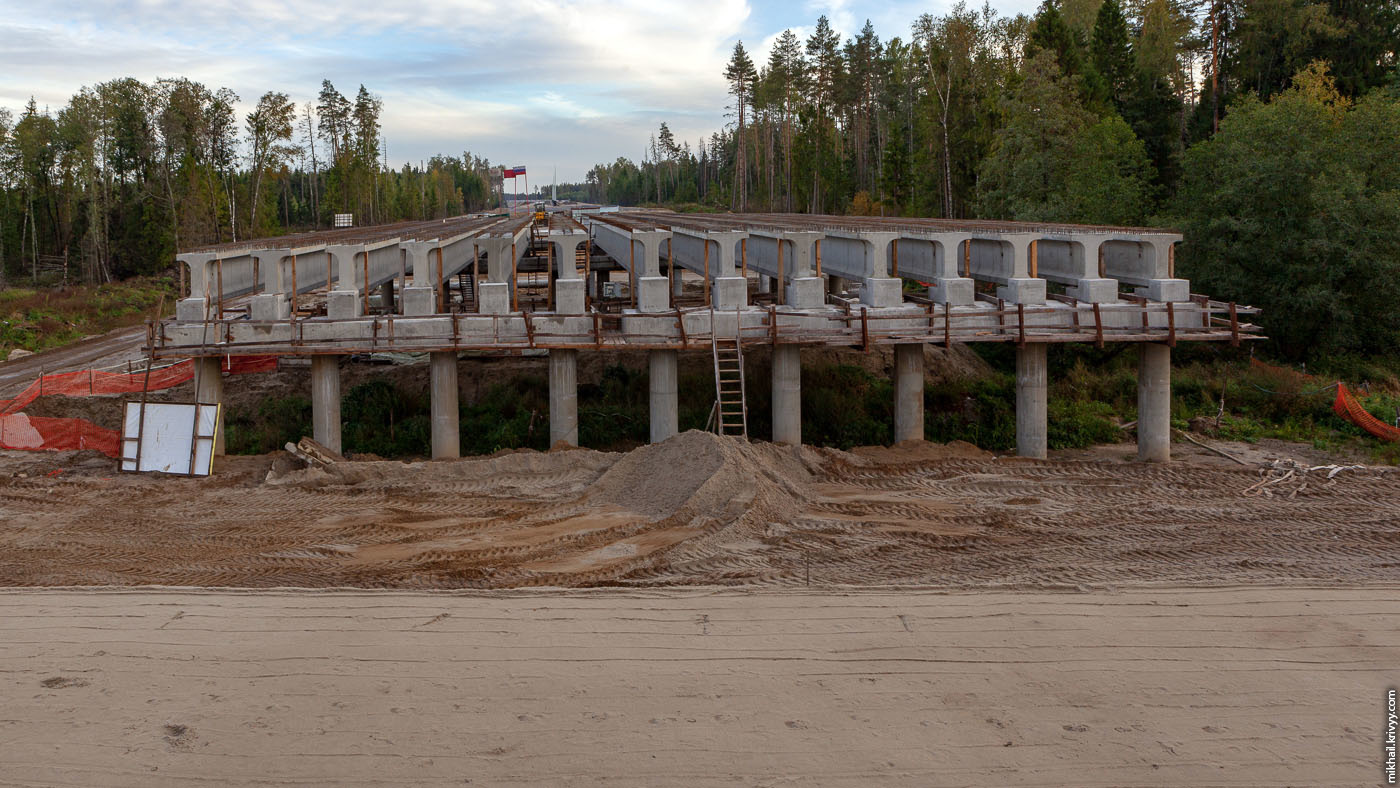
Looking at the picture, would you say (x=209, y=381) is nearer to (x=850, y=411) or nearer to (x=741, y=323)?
(x=741, y=323)

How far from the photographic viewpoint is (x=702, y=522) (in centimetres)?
1571

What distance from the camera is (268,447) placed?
82.5 feet

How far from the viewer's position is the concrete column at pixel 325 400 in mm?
21500

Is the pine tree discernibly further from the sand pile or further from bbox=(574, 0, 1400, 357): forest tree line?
the sand pile

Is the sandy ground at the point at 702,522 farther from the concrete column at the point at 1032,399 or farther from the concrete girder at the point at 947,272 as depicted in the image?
the concrete girder at the point at 947,272

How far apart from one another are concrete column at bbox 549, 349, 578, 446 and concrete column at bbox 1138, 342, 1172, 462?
1178 cm

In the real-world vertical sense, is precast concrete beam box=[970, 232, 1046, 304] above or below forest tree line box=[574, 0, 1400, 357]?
below

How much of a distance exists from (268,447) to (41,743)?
665 inches

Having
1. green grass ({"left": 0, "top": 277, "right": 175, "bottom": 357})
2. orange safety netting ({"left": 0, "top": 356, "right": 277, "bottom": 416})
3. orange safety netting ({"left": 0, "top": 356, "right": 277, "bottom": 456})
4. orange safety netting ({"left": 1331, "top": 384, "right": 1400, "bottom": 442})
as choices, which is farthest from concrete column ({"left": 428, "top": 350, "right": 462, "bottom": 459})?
green grass ({"left": 0, "top": 277, "right": 175, "bottom": 357})

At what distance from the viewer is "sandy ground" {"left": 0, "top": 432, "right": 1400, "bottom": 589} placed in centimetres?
1349

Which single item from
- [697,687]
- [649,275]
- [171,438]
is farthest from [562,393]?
[697,687]

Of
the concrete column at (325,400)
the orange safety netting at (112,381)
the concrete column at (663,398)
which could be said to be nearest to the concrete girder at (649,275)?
the concrete column at (663,398)

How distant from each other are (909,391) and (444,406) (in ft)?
32.1

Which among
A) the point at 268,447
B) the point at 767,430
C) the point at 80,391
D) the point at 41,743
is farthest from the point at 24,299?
the point at 41,743
